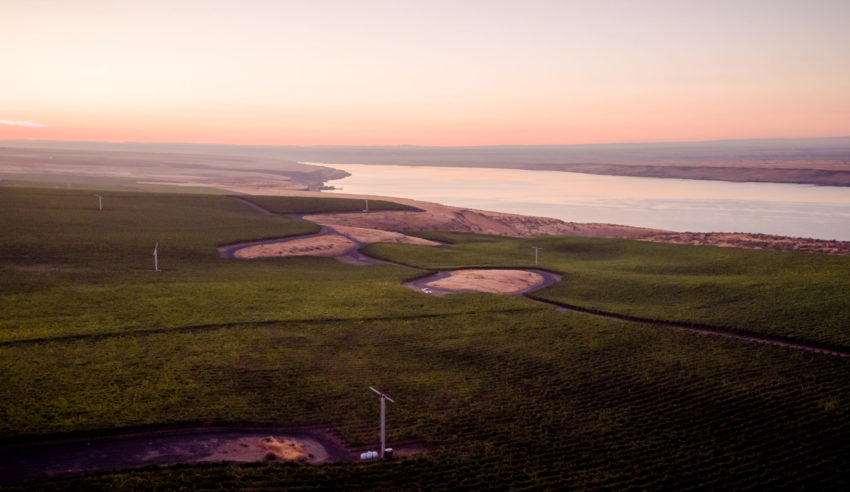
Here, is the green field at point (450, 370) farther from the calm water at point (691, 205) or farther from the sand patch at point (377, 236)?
the calm water at point (691, 205)

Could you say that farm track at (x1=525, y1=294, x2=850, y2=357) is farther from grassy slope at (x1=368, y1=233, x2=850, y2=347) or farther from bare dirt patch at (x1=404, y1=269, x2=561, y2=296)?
bare dirt patch at (x1=404, y1=269, x2=561, y2=296)

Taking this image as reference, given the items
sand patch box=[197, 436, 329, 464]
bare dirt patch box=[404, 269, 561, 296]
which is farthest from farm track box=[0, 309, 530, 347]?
sand patch box=[197, 436, 329, 464]

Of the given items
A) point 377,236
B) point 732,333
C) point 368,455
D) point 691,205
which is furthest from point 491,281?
point 691,205

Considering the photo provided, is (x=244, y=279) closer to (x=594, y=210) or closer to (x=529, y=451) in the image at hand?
(x=529, y=451)

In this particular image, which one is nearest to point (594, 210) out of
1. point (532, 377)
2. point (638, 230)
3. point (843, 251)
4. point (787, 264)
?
point (638, 230)

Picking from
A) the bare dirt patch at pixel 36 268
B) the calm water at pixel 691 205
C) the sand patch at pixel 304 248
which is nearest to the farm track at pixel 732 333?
the sand patch at pixel 304 248

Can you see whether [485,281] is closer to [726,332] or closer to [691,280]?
[691,280]

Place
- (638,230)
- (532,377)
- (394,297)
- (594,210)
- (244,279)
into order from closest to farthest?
(532,377) < (394,297) < (244,279) < (638,230) < (594,210)
